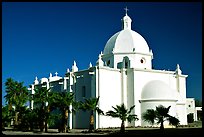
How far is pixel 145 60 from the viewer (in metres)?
50.9

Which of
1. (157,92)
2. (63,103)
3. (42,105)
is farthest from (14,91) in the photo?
(157,92)

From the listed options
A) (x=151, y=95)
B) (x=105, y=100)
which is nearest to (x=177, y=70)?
(x=151, y=95)

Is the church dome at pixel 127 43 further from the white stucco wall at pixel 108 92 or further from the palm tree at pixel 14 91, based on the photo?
the palm tree at pixel 14 91

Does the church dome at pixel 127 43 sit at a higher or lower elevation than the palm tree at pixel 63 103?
higher

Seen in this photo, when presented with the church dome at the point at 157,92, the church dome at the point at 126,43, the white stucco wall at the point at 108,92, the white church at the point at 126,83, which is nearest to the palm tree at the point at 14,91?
the white church at the point at 126,83

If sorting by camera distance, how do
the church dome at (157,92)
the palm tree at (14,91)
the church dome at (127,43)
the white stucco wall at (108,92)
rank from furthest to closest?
the church dome at (127,43)
the palm tree at (14,91)
the church dome at (157,92)
the white stucco wall at (108,92)

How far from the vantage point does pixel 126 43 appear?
5072cm

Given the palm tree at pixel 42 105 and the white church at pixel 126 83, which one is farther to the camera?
the white church at pixel 126 83

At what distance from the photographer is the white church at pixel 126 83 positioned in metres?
44.7

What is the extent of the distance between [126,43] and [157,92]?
966cm

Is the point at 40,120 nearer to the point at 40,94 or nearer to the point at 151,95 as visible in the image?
the point at 40,94

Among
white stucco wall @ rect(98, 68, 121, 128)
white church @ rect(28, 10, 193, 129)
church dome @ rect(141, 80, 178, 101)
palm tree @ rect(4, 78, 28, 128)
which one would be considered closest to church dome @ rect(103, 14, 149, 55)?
white church @ rect(28, 10, 193, 129)

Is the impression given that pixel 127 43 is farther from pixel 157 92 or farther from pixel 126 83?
pixel 157 92

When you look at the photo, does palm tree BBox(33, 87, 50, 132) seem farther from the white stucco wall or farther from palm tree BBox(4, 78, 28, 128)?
palm tree BBox(4, 78, 28, 128)
